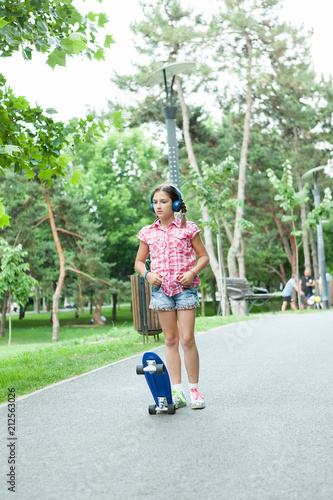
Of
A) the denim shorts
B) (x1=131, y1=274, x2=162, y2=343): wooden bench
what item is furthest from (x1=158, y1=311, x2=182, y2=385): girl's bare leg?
(x1=131, y1=274, x2=162, y2=343): wooden bench

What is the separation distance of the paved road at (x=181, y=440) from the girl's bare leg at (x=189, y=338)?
0.32 metres

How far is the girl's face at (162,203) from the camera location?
14.6 ft

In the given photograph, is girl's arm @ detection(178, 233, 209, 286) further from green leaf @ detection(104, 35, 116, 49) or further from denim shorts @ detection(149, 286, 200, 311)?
green leaf @ detection(104, 35, 116, 49)

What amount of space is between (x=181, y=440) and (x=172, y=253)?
1.43m

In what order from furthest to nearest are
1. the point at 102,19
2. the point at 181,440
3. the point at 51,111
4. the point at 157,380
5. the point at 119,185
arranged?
the point at 119,185 < the point at 51,111 < the point at 102,19 < the point at 157,380 < the point at 181,440

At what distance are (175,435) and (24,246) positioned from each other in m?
31.7

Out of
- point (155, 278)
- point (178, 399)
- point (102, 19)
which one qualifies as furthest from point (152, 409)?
point (102, 19)

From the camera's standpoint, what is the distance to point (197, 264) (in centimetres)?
439

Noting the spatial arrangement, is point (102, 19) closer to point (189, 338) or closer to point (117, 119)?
point (117, 119)

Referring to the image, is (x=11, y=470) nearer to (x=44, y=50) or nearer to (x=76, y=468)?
(x=76, y=468)

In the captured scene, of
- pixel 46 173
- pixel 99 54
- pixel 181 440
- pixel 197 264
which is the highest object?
pixel 99 54

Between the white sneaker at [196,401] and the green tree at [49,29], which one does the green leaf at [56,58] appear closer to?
Answer: the green tree at [49,29]

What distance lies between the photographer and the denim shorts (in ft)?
14.3

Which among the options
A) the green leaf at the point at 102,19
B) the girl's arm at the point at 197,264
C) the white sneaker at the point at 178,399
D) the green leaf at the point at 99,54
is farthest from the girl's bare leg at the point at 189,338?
the green leaf at the point at 102,19
